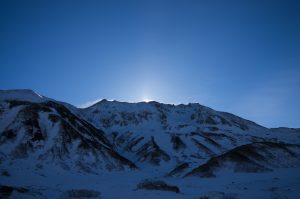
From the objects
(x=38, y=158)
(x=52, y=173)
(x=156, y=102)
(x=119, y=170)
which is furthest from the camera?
(x=156, y=102)

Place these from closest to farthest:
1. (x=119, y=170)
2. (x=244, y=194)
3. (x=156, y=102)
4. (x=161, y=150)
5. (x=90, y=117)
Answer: (x=244, y=194) < (x=119, y=170) < (x=161, y=150) < (x=90, y=117) < (x=156, y=102)

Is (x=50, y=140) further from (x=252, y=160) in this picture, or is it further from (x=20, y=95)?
(x=252, y=160)

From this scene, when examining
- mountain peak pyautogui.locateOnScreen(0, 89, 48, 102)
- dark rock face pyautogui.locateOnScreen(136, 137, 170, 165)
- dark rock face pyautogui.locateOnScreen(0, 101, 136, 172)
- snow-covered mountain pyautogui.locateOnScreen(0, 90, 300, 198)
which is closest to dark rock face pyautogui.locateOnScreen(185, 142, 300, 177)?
snow-covered mountain pyautogui.locateOnScreen(0, 90, 300, 198)

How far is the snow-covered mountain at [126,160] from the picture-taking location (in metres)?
40.6

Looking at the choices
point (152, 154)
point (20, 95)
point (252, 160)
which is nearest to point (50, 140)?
point (20, 95)

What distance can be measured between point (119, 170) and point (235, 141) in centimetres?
5373

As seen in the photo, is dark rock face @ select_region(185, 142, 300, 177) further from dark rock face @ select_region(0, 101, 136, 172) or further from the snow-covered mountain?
dark rock face @ select_region(0, 101, 136, 172)

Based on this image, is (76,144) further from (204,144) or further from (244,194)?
(244,194)

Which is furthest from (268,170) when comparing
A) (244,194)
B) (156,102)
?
(156,102)

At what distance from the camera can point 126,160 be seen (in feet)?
270

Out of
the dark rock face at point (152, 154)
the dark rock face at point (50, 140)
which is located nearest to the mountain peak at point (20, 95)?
the dark rock face at point (50, 140)

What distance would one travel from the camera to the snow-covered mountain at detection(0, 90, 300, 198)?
40.6 metres

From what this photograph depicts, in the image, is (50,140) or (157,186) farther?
(50,140)

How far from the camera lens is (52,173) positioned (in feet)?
200
